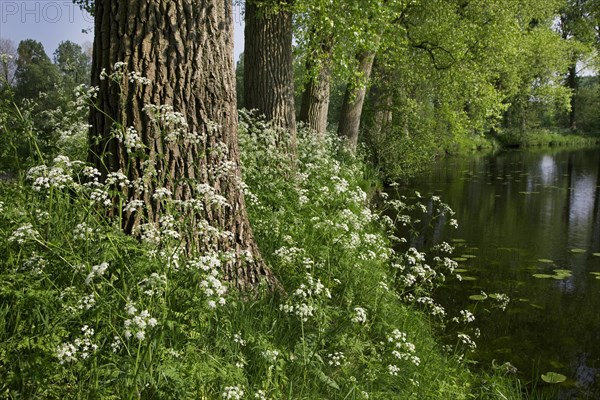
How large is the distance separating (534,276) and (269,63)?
17.1 ft

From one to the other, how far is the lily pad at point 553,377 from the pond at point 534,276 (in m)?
0.05

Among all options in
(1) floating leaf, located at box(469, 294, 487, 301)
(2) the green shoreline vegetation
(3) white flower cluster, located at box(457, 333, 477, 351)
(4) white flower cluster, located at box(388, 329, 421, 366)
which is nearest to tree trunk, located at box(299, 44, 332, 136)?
(2) the green shoreline vegetation

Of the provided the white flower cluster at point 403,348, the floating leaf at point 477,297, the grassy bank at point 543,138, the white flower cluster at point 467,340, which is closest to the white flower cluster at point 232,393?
the white flower cluster at point 403,348

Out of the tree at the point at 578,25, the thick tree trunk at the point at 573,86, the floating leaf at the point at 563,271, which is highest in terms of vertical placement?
the tree at the point at 578,25

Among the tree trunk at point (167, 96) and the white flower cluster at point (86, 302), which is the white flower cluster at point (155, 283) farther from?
the tree trunk at point (167, 96)

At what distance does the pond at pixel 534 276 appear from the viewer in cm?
496

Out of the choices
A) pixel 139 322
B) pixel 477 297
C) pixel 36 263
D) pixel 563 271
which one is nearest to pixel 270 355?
pixel 139 322

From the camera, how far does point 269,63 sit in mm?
8148

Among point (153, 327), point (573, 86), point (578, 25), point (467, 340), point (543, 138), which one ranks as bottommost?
point (467, 340)

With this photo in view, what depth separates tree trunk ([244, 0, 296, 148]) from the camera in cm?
815

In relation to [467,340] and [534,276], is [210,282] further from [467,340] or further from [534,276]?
[534,276]

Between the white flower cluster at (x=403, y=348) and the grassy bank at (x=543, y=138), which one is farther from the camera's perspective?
the grassy bank at (x=543, y=138)

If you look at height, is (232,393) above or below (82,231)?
below

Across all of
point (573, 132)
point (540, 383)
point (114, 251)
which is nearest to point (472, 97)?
point (540, 383)
